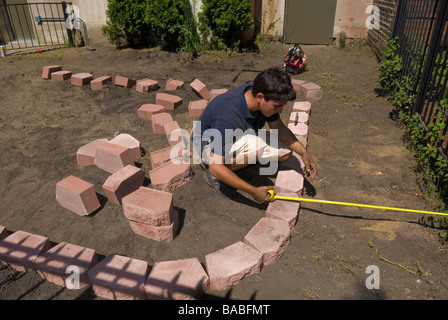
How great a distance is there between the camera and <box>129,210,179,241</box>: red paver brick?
3.05 meters

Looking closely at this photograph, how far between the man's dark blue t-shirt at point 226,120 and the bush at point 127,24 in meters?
6.23

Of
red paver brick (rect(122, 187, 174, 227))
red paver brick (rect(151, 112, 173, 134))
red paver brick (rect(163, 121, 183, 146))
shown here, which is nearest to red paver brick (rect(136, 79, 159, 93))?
red paver brick (rect(151, 112, 173, 134))

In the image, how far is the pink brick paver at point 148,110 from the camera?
17.5 ft

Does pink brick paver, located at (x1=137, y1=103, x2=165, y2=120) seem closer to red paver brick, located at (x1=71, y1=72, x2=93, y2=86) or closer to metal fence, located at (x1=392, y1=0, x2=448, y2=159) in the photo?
red paver brick, located at (x1=71, y1=72, x2=93, y2=86)

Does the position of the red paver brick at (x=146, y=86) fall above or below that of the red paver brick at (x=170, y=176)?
above

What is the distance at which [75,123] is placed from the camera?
5254 mm

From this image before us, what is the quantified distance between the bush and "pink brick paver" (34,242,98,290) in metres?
7.16

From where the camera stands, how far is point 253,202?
3.62 m

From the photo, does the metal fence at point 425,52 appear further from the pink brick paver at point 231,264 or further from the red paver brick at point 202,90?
the red paver brick at point 202,90

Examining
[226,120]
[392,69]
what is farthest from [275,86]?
[392,69]

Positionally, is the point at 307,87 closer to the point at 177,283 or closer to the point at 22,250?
the point at 177,283

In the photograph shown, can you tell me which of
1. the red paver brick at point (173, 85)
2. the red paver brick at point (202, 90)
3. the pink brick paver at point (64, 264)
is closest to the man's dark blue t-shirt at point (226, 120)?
the pink brick paver at point (64, 264)

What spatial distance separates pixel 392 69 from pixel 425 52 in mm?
1096
